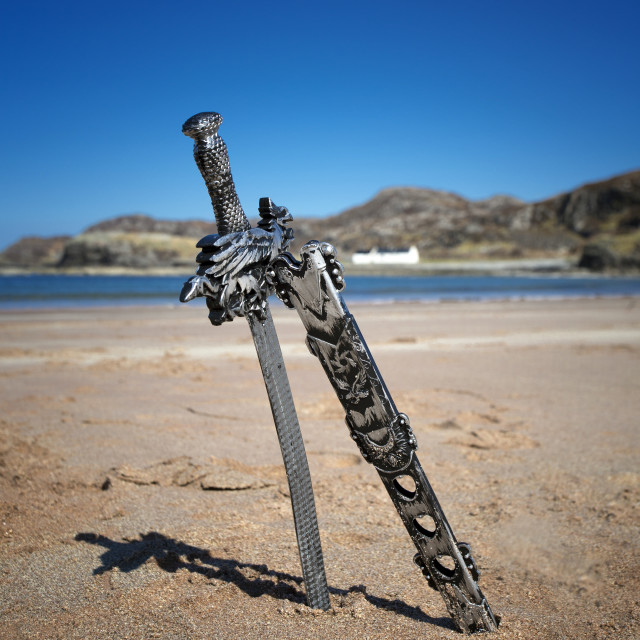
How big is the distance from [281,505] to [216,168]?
8.87 ft

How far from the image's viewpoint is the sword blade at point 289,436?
2.27 meters

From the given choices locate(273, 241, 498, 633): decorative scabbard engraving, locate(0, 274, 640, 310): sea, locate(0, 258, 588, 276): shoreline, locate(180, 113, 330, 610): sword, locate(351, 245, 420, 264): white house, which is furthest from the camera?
locate(351, 245, 420, 264): white house

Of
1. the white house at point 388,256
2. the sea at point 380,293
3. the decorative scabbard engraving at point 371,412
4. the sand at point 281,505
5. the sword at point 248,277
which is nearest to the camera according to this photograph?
the sword at point 248,277

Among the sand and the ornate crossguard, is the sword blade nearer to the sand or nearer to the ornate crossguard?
the ornate crossguard

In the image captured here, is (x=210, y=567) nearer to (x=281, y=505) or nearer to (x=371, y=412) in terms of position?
(x=281, y=505)

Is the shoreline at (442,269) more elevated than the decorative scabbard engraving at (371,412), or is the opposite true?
the shoreline at (442,269)

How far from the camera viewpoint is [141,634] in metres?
2.53

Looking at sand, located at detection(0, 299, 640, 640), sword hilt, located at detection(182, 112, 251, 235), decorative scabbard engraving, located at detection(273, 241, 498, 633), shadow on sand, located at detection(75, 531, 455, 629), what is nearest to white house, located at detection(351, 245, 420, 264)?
sand, located at detection(0, 299, 640, 640)

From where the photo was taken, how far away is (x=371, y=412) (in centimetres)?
231

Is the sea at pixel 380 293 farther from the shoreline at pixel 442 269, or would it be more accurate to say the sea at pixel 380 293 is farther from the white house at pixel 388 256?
the white house at pixel 388 256

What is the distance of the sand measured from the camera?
8.92 ft

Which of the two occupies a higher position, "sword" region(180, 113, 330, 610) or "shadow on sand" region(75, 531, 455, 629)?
"sword" region(180, 113, 330, 610)

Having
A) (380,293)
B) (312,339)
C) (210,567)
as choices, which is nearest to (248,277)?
(312,339)

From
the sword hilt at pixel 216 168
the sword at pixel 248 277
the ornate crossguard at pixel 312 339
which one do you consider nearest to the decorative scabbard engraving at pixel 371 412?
the ornate crossguard at pixel 312 339
